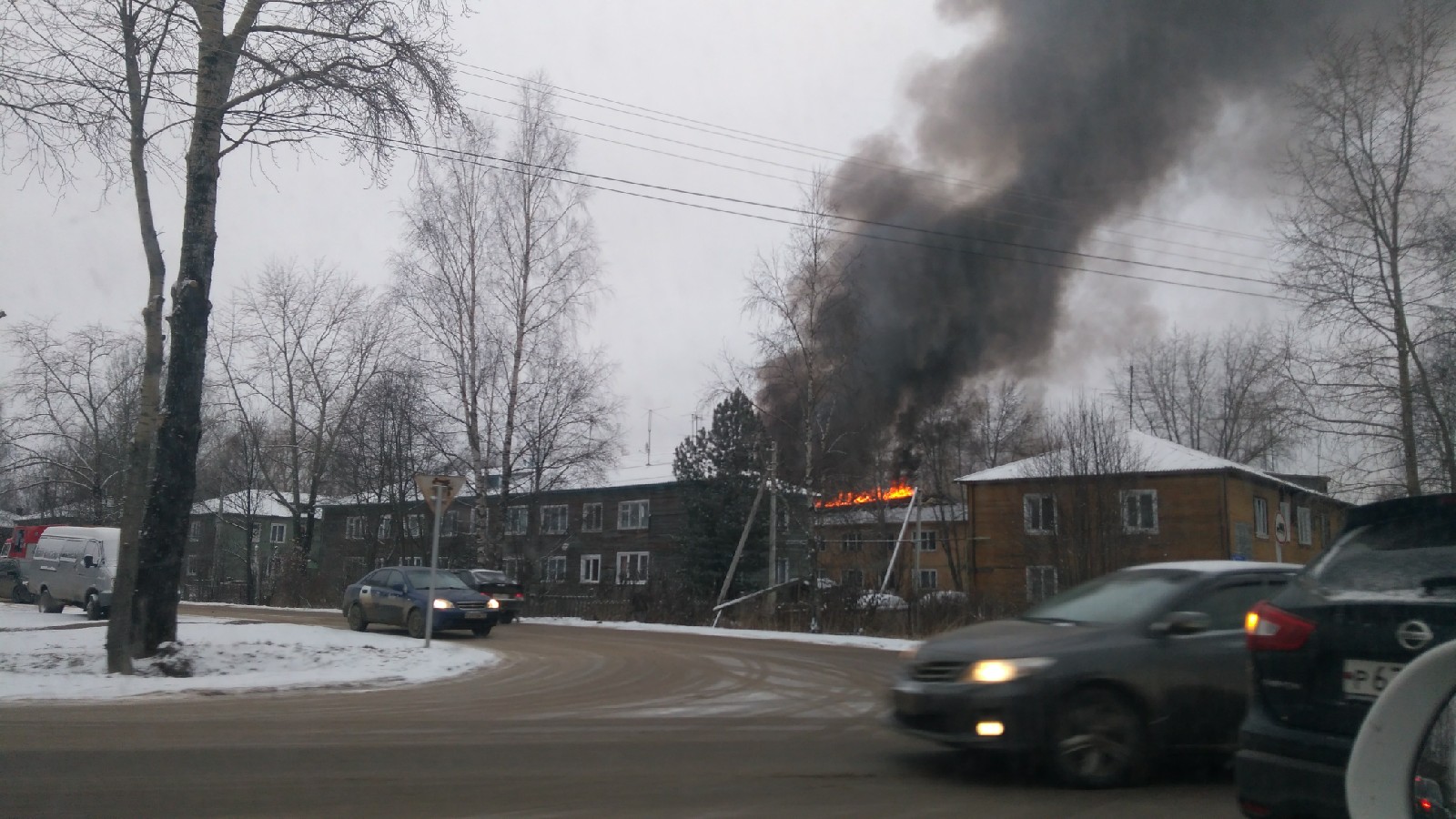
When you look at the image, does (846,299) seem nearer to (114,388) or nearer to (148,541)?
(148,541)

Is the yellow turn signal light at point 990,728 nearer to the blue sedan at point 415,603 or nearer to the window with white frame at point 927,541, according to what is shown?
the blue sedan at point 415,603

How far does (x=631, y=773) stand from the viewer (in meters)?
7.10

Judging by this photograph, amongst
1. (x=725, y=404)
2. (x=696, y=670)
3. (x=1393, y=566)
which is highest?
(x=725, y=404)

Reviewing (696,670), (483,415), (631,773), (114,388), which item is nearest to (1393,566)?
(631,773)

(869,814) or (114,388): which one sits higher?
(114,388)

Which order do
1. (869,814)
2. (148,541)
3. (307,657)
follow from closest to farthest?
1. (869,814)
2. (148,541)
3. (307,657)

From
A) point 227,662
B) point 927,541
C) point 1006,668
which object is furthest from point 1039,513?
point 1006,668

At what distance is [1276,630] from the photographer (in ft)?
14.7

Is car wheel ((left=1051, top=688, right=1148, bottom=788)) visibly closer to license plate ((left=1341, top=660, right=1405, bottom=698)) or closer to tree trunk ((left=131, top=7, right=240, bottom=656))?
license plate ((left=1341, top=660, right=1405, bottom=698))

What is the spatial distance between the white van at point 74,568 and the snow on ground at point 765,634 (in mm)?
10911

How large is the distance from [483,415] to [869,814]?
30522mm

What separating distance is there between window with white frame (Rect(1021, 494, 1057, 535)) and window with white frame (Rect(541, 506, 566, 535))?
27.0 meters

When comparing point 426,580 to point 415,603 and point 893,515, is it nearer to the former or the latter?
point 415,603

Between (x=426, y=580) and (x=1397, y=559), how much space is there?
1901 centimetres
